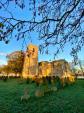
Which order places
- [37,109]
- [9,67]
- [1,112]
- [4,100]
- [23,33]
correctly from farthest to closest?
[9,67], [4,100], [37,109], [1,112], [23,33]

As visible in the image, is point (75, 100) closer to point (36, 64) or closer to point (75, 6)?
point (75, 6)

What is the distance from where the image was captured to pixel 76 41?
10.8 m

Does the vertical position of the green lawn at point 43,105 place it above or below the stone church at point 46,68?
below

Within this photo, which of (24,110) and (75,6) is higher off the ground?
(75,6)

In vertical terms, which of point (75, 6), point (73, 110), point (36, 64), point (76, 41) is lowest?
point (73, 110)

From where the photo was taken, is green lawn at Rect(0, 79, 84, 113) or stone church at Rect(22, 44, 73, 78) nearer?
green lawn at Rect(0, 79, 84, 113)

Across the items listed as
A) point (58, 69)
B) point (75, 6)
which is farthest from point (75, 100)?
point (58, 69)

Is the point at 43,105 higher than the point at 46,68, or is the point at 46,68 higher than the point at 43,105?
the point at 46,68

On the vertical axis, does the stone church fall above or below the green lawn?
above

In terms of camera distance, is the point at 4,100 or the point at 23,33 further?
the point at 4,100

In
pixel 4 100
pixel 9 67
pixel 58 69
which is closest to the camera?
pixel 4 100

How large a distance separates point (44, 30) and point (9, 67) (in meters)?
64.0

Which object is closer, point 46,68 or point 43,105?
point 43,105

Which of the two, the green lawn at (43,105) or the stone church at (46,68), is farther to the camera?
the stone church at (46,68)
